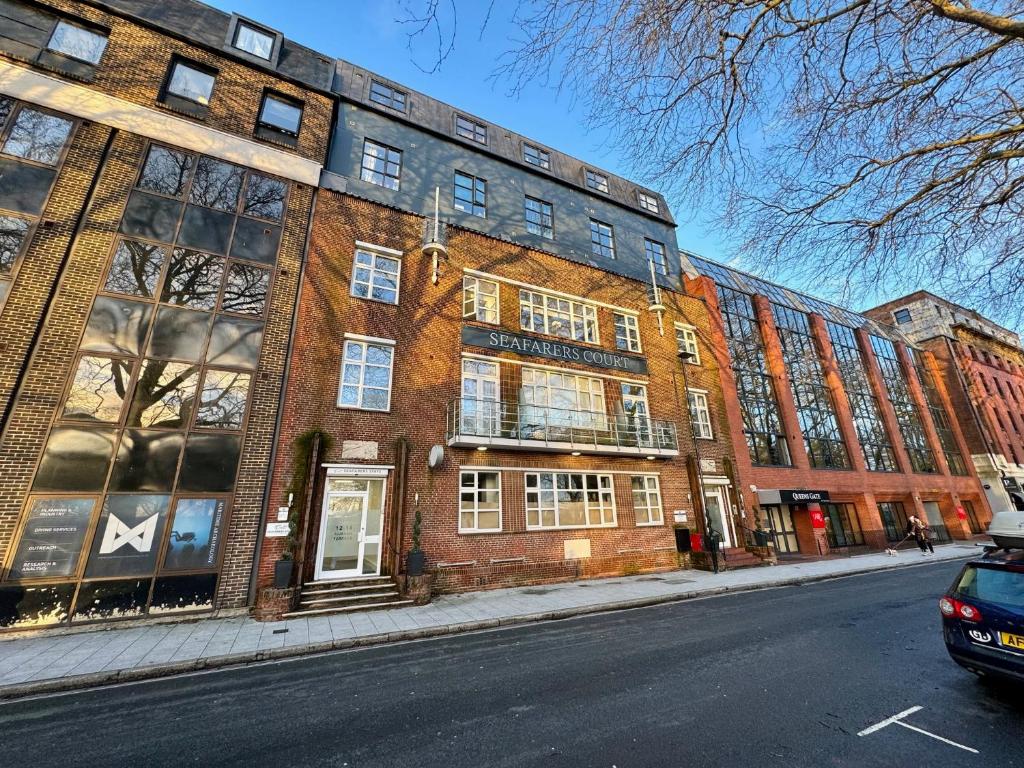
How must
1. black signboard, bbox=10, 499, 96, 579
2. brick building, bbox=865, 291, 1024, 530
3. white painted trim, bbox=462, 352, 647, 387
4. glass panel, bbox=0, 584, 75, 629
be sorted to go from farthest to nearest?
brick building, bbox=865, 291, 1024, 530 → white painted trim, bbox=462, 352, 647, 387 → black signboard, bbox=10, 499, 96, 579 → glass panel, bbox=0, 584, 75, 629

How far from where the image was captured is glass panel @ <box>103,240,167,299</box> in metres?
9.49

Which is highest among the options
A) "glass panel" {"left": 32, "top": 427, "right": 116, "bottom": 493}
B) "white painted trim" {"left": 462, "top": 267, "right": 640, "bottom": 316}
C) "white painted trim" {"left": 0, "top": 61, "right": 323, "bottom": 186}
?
"white painted trim" {"left": 0, "top": 61, "right": 323, "bottom": 186}

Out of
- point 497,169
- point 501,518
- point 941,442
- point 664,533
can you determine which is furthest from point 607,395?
point 941,442

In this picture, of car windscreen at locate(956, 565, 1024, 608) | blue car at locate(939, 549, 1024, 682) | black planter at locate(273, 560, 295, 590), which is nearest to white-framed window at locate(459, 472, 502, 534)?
black planter at locate(273, 560, 295, 590)

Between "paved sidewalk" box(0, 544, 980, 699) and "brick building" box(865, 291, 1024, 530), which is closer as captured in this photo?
"paved sidewalk" box(0, 544, 980, 699)

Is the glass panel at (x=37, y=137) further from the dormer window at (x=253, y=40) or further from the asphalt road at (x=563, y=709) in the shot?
the asphalt road at (x=563, y=709)

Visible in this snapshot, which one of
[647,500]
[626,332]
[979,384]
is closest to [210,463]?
[647,500]

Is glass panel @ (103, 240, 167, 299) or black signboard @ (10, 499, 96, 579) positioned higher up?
glass panel @ (103, 240, 167, 299)

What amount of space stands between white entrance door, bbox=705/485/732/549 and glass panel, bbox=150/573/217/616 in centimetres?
1634

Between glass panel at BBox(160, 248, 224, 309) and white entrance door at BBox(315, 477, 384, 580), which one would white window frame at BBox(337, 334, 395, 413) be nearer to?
white entrance door at BBox(315, 477, 384, 580)

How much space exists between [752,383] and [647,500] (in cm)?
1059

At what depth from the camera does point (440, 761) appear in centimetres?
345

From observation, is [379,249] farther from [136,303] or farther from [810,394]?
[810,394]

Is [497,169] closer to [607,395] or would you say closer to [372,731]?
[607,395]
